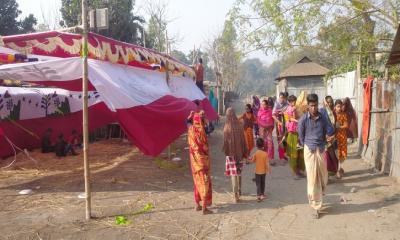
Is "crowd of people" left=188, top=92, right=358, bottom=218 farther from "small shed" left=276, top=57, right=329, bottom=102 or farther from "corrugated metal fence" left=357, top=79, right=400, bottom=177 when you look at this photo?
"small shed" left=276, top=57, right=329, bottom=102

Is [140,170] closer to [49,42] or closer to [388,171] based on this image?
[49,42]

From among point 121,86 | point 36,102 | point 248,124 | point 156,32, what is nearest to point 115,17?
point 156,32

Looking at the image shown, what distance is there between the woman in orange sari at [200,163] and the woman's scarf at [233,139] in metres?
0.45

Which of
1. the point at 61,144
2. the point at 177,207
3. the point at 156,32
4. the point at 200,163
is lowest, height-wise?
the point at 177,207

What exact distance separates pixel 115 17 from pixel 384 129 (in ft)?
61.3

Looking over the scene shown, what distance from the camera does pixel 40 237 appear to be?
527cm

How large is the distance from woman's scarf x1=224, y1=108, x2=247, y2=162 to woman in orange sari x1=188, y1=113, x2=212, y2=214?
0.45 meters

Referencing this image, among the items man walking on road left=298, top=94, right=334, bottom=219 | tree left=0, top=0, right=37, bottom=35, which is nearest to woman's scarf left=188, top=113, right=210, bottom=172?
man walking on road left=298, top=94, right=334, bottom=219

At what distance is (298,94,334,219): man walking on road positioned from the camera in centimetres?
595

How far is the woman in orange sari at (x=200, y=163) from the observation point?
6.20 meters

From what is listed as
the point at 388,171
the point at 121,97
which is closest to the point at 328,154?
the point at 388,171

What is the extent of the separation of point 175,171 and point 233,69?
Answer: 1393 inches

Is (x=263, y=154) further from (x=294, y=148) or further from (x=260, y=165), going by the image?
(x=294, y=148)

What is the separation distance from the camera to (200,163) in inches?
246
